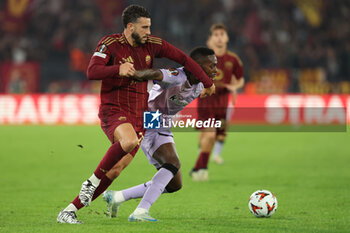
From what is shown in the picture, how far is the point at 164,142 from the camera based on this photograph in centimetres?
638

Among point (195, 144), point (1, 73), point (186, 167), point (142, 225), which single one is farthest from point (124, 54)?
point (1, 73)

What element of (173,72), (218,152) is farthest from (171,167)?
(218,152)

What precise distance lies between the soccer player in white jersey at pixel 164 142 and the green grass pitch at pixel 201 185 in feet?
0.71

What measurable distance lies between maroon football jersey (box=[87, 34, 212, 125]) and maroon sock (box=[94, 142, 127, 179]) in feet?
1.22

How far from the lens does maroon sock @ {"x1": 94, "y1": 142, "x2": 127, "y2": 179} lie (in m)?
5.79

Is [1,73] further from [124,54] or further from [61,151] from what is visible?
[124,54]

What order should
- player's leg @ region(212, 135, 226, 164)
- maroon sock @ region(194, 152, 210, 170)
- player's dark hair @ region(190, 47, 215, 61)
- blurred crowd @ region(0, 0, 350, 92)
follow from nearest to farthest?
player's dark hair @ region(190, 47, 215, 61) → maroon sock @ region(194, 152, 210, 170) → player's leg @ region(212, 135, 226, 164) → blurred crowd @ region(0, 0, 350, 92)

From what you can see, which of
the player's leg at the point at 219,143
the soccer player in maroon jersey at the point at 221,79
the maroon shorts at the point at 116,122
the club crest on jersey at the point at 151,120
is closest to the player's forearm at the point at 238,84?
the soccer player in maroon jersey at the point at 221,79

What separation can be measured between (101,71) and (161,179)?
1265mm

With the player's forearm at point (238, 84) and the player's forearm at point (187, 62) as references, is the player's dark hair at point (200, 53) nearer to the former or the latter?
the player's forearm at point (187, 62)

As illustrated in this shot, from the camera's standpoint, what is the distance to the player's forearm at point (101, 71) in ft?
17.9

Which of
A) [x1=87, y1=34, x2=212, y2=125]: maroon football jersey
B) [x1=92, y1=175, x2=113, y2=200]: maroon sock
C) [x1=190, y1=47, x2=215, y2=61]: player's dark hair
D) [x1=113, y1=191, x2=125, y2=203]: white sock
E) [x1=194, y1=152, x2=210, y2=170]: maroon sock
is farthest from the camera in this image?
[x1=194, y1=152, x2=210, y2=170]: maroon sock

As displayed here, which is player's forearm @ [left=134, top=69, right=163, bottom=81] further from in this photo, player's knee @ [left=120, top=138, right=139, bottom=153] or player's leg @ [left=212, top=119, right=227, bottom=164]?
player's leg @ [left=212, top=119, right=227, bottom=164]

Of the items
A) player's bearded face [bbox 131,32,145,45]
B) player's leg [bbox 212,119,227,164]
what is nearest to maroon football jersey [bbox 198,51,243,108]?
player's leg [bbox 212,119,227,164]
